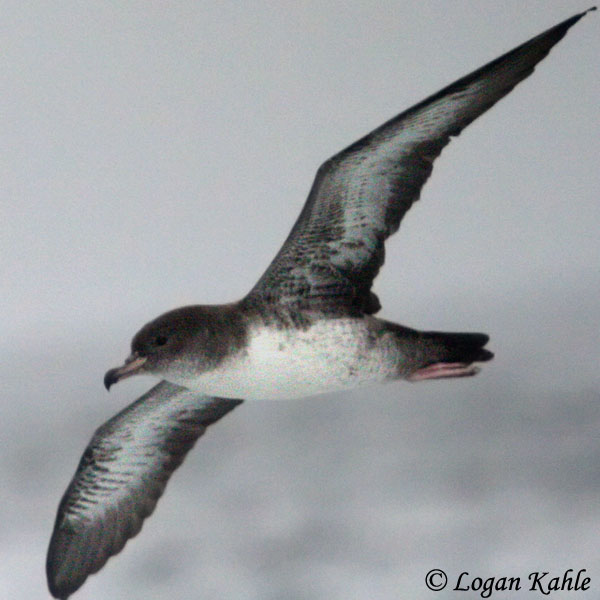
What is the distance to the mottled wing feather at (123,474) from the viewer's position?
2.31 meters

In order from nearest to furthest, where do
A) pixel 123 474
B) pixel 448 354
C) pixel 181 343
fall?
1. pixel 181 343
2. pixel 448 354
3. pixel 123 474

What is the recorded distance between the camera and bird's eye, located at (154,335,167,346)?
1.81 meters

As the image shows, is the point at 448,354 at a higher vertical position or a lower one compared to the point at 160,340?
lower

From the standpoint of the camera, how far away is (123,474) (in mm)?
2373

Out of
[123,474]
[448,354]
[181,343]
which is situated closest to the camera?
[181,343]

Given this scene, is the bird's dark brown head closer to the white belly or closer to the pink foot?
the white belly

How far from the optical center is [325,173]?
6.23 ft

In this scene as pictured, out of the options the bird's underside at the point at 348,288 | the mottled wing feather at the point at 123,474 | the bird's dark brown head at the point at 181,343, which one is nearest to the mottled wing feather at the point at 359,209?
the bird's underside at the point at 348,288

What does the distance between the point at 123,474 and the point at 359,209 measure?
815 mm

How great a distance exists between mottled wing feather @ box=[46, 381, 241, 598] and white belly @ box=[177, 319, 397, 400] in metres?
0.45

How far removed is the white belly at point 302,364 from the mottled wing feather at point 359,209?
70mm

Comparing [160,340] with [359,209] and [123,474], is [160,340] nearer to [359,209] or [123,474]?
[359,209]

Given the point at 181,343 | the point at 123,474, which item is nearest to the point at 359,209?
the point at 181,343

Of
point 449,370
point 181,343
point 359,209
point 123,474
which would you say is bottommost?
point 123,474
